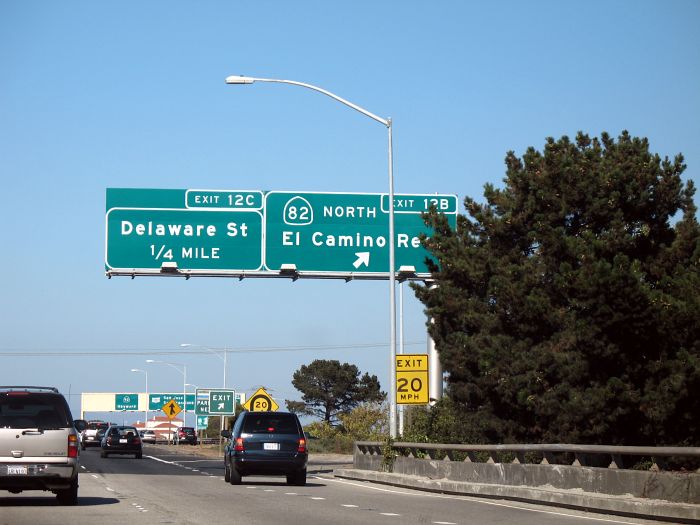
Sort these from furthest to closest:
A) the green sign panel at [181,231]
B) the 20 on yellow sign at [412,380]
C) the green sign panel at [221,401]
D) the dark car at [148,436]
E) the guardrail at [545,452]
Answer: the dark car at [148,436], the green sign panel at [221,401], the green sign panel at [181,231], the 20 on yellow sign at [412,380], the guardrail at [545,452]

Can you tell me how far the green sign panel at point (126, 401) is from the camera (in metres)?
157

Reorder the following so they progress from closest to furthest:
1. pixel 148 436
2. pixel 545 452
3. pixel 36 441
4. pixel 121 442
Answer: pixel 36 441 → pixel 545 452 → pixel 121 442 → pixel 148 436

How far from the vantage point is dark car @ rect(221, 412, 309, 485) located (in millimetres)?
29528

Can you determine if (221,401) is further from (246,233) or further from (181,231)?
(181,231)

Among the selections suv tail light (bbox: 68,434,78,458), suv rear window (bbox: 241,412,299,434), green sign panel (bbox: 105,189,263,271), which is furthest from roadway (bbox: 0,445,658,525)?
green sign panel (bbox: 105,189,263,271)

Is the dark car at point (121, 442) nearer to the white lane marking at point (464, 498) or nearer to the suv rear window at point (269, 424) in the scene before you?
the white lane marking at point (464, 498)

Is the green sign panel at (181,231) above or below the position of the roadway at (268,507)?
above

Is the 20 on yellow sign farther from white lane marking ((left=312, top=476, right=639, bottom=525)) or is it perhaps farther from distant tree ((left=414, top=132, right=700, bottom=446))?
distant tree ((left=414, top=132, right=700, bottom=446))

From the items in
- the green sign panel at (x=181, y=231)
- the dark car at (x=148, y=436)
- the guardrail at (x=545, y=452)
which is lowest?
the guardrail at (x=545, y=452)

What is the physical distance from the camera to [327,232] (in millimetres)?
38562

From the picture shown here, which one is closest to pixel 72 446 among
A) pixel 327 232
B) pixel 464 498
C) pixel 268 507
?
pixel 268 507

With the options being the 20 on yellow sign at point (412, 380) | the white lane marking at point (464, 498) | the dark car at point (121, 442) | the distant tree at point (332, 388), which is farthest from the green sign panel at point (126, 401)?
the 20 on yellow sign at point (412, 380)

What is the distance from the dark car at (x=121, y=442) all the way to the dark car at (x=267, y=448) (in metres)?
28.9

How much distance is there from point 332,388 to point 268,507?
99525mm
